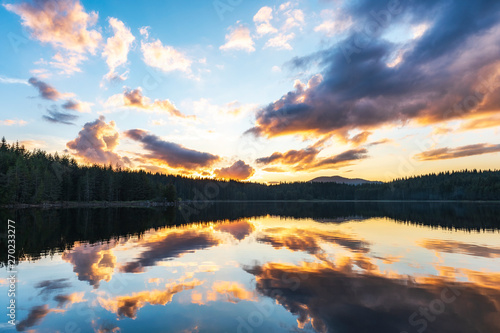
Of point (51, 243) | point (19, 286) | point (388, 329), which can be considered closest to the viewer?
point (388, 329)

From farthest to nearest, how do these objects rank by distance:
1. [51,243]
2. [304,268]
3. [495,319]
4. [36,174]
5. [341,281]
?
[36,174] → [51,243] → [304,268] → [341,281] → [495,319]

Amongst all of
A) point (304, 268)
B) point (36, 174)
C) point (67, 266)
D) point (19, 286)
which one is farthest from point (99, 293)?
point (36, 174)

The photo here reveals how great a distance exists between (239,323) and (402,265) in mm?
14464

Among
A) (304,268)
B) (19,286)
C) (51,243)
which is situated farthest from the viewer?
(51,243)

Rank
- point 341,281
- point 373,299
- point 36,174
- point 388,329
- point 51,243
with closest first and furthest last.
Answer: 1. point 388,329
2. point 373,299
3. point 341,281
4. point 51,243
5. point 36,174

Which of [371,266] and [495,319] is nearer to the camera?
[495,319]

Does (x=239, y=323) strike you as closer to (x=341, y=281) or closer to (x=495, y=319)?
(x=341, y=281)

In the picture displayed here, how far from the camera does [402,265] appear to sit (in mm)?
19312

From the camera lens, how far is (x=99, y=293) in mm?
13359

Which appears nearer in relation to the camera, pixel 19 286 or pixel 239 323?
pixel 239 323

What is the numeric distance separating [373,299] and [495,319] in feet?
14.4

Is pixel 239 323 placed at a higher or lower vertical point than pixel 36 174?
lower

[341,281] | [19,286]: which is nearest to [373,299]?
[341,281]

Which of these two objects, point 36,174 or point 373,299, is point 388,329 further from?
point 36,174
